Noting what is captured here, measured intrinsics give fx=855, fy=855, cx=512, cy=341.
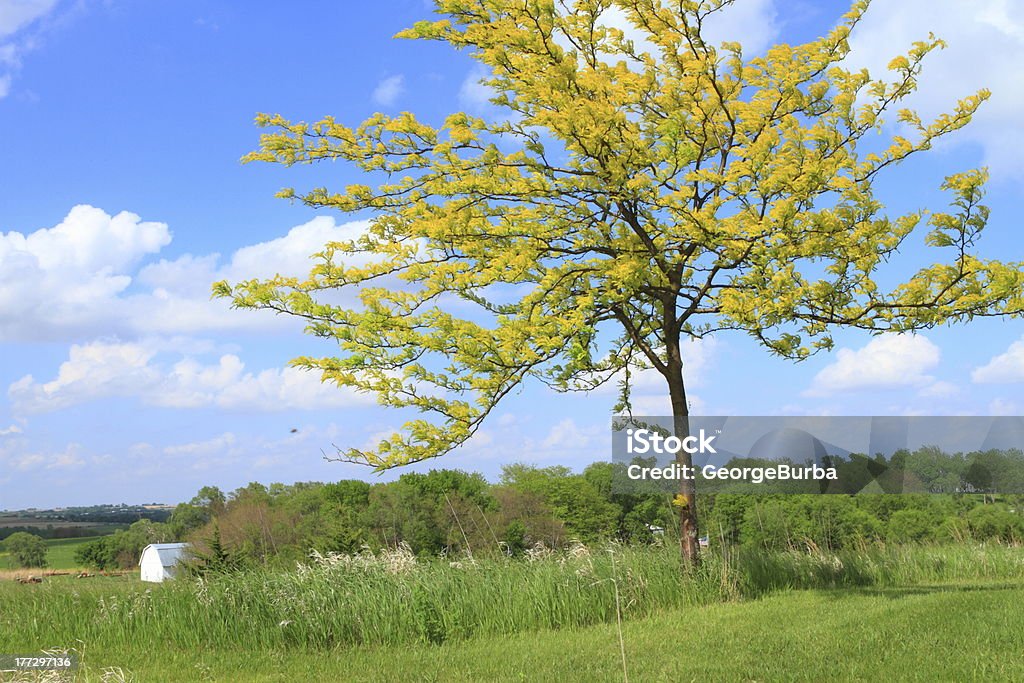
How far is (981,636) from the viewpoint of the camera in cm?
764

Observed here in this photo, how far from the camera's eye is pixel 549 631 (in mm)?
8492

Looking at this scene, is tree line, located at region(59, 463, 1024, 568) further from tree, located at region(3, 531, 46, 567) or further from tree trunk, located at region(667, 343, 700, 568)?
tree trunk, located at region(667, 343, 700, 568)

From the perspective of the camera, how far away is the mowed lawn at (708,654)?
651cm

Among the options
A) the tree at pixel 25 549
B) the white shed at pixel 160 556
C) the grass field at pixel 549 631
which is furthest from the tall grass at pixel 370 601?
the tree at pixel 25 549

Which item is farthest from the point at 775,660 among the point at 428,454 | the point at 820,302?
the point at 820,302

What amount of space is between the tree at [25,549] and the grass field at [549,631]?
395 centimetres

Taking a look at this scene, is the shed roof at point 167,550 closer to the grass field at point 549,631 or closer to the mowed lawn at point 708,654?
the grass field at point 549,631

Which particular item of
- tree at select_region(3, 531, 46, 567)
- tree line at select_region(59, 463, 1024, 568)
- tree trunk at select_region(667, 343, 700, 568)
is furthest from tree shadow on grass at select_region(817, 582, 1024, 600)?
tree at select_region(3, 531, 46, 567)

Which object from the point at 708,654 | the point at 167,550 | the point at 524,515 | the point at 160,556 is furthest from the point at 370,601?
the point at 524,515

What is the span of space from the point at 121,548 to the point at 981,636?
71.3ft

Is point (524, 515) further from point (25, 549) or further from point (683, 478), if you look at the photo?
point (683, 478)

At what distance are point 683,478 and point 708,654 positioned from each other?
3222mm

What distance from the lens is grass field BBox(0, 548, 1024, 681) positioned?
6.75 metres

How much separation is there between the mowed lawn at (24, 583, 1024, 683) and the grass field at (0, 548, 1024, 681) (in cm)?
2
